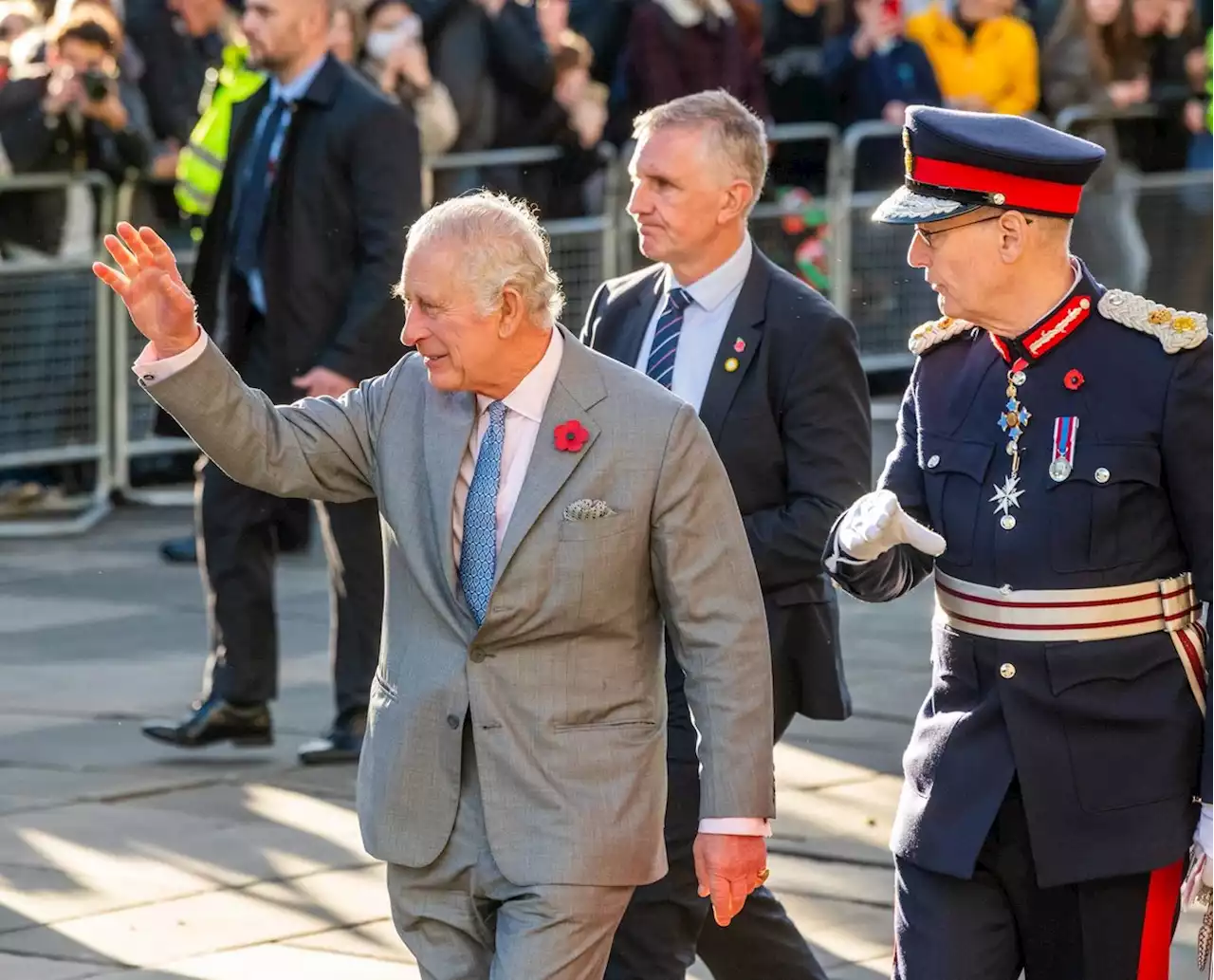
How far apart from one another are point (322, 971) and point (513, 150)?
26.4ft

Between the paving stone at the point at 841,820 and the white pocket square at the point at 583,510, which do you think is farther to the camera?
the paving stone at the point at 841,820

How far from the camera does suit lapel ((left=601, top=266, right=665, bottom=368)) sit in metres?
5.30

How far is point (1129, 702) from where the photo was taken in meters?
3.99

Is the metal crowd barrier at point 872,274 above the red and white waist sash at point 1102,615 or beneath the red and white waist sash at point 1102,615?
beneath

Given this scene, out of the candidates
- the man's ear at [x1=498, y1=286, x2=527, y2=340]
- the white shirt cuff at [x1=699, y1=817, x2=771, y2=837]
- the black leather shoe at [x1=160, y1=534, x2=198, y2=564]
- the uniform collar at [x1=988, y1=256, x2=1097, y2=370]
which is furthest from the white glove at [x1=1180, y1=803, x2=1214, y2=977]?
the black leather shoe at [x1=160, y1=534, x2=198, y2=564]

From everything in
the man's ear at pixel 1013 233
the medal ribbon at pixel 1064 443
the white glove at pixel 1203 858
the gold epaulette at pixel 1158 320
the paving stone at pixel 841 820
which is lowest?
the paving stone at pixel 841 820

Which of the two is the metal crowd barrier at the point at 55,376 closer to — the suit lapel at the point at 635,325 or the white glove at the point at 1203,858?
the suit lapel at the point at 635,325

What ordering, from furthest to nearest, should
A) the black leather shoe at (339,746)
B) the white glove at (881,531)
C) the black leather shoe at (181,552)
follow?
the black leather shoe at (181,552), the black leather shoe at (339,746), the white glove at (881,531)

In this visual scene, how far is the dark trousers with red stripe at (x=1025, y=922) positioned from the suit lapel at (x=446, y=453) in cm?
89

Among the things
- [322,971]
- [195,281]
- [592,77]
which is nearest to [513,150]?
[592,77]

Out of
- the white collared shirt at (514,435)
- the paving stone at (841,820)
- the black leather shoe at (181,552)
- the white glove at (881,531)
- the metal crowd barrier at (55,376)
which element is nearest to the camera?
the white glove at (881,531)

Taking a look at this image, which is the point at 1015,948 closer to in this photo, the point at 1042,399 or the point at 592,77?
the point at 1042,399

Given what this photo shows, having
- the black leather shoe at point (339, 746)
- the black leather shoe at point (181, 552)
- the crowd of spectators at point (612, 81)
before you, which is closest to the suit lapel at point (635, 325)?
the black leather shoe at point (339, 746)

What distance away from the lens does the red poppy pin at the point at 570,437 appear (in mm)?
4027
